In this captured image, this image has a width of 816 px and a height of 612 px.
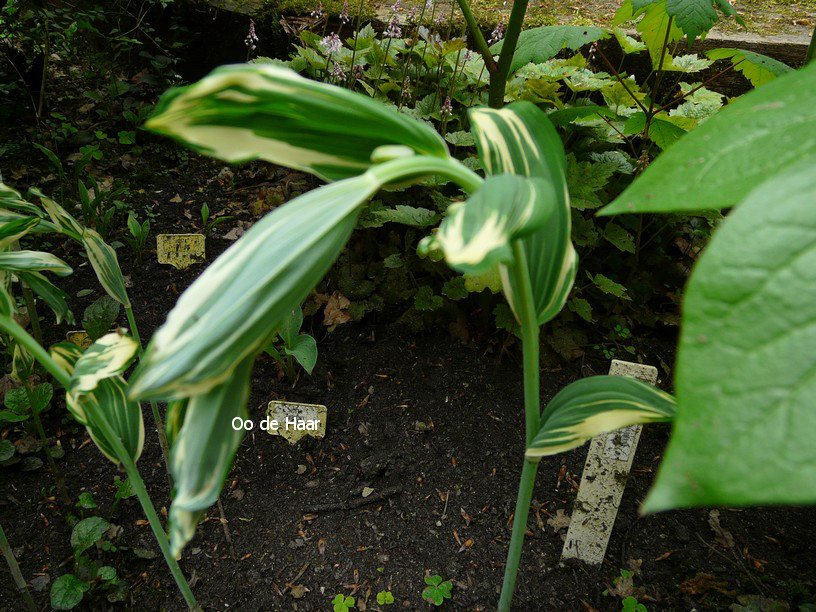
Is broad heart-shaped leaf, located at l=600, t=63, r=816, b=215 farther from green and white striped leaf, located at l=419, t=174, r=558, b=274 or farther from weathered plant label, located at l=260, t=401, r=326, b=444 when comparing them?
weathered plant label, located at l=260, t=401, r=326, b=444

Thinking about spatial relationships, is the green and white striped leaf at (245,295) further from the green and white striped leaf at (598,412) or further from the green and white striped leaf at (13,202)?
the green and white striped leaf at (13,202)

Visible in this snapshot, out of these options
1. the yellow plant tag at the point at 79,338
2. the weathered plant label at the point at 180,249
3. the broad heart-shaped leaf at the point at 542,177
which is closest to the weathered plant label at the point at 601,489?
the broad heart-shaped leaf at the point at 542,177

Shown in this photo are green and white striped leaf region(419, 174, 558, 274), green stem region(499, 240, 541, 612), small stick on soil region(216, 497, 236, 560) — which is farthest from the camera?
small stick on soil region(216, 497, 236, 560)

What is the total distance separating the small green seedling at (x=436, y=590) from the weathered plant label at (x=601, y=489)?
0.26 m

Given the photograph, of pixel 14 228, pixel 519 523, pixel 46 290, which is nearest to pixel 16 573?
pixel 46 290

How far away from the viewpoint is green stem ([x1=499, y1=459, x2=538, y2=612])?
69 centimetres

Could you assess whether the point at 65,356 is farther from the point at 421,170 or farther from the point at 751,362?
the point at 751,362

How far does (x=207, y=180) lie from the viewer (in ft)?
7.54

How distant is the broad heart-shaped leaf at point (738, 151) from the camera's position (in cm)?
26

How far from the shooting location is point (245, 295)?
335 mm

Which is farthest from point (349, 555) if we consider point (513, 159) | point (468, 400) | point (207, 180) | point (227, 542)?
point (207, 180)

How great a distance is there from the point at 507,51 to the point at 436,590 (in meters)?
1.09

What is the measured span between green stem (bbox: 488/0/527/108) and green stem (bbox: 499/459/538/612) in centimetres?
77

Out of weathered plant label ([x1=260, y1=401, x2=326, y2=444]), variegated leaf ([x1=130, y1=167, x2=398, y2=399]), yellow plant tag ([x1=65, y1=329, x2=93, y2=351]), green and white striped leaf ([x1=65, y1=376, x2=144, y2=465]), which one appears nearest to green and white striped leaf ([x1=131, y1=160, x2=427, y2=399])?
variegated leaf ([x1=130, y1=167, x2=398, y2=399])
